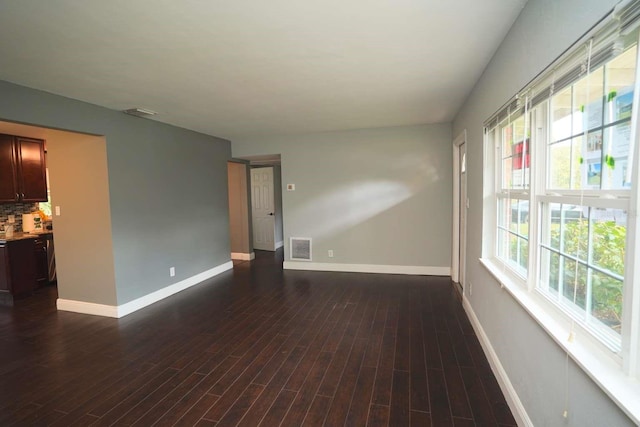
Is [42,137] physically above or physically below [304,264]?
above

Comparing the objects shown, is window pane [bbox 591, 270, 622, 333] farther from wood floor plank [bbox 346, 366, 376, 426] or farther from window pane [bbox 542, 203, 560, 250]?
wood floor plank [bbox 346, 366, 376, 426]

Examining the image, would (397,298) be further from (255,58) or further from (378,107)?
(255,58)

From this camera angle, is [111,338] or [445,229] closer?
[111,338]

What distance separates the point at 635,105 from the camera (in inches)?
38.1

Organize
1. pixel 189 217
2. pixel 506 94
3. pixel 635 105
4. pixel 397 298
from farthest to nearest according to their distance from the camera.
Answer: pixel 189 217, pixel 397 298, pixel 506 94, pixel 635 105

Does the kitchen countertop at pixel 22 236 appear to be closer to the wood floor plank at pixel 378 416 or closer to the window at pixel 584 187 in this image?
the wood floor plank at pixel 378 416

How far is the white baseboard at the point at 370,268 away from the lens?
504 centimetres

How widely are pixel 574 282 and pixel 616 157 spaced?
0.64 m

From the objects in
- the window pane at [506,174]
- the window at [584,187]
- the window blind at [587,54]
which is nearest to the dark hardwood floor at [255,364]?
the window at [584,187]

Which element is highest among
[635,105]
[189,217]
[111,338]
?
[635,105]

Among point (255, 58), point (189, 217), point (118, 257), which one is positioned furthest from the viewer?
point (189, 217)

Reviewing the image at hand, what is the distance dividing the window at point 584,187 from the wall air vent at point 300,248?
3782 millimetres

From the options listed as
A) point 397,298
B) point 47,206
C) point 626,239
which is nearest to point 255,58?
point 626,239

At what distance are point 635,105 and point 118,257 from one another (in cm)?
446
